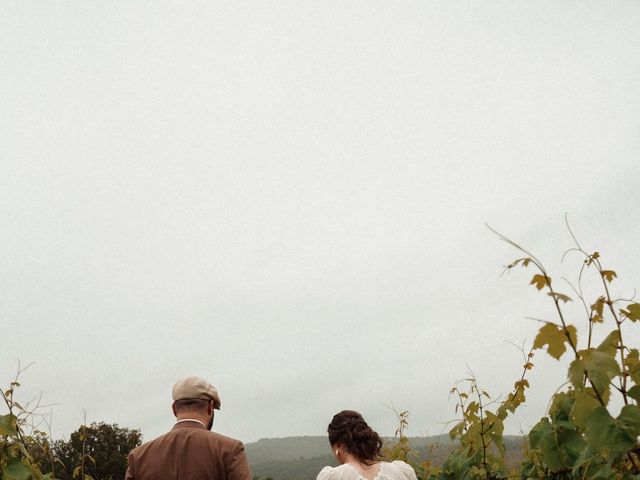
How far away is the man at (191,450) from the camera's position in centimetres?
362

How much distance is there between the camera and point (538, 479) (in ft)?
16.8

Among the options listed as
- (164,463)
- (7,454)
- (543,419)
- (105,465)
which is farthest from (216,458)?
(105,465)

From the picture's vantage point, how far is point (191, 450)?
3.64 metres

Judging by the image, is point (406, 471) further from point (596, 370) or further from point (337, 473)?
point (596, 370)

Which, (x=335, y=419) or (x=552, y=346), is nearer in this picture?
(x=552, y=346)

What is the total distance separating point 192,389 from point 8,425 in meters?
1.38

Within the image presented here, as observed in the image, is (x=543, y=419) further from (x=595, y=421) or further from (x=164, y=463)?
(x=164, y=463)

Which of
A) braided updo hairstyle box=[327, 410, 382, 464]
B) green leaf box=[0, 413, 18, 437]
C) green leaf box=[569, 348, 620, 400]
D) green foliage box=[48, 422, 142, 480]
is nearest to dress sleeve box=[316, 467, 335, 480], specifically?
braided updo hairstyle box=[327, 410, 382, 464]

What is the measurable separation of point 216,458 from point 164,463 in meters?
0.35

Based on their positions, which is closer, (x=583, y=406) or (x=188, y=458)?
(x=583, y=406)

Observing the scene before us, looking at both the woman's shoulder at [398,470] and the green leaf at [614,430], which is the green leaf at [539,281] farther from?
the woman's shoulder at [398,470]

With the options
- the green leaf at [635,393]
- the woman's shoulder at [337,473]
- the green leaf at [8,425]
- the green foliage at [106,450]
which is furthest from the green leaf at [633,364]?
the green foliage at [106,450]

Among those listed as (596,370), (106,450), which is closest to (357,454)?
(596,370)

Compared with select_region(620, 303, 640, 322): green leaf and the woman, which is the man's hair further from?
select_region(620, 303, 640, 322): green leaf
